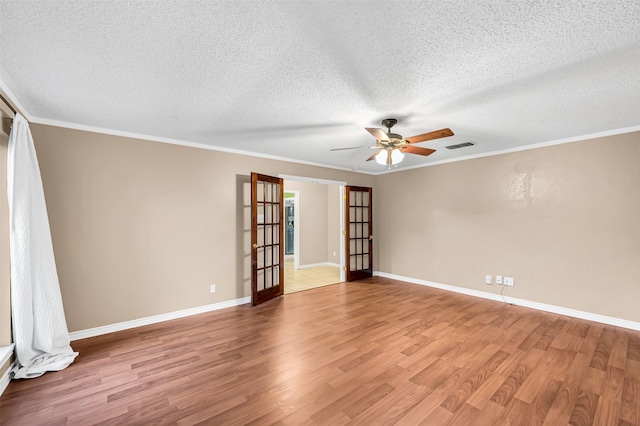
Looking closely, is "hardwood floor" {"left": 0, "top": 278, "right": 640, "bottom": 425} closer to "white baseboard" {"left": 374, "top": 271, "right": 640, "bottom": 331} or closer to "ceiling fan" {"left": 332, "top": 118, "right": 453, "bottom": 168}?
"white baseboard" {"left": 374, "top": 271, "right": 640, "bottom": 331}

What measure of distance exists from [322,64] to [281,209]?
10.3ft

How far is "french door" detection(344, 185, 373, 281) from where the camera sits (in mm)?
6027

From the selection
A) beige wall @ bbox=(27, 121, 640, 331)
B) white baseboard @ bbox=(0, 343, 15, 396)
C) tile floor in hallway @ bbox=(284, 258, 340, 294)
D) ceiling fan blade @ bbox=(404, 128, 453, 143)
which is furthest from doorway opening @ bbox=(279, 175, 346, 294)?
white baseboard @ bbox=(0, 343, 15, 396)

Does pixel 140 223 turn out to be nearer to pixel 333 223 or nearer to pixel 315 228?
pixel 315 228

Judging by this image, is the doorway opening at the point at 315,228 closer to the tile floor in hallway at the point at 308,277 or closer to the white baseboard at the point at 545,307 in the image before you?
the tile floor in hallway at the point at 308,277

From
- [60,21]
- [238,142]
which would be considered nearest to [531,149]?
[238,142]

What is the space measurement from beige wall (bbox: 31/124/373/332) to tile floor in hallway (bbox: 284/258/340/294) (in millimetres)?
1378

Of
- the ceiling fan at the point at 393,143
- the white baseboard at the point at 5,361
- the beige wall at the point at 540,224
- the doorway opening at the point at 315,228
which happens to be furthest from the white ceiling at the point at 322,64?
the doorway opening at the point at 315,228

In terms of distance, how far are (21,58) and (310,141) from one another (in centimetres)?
282

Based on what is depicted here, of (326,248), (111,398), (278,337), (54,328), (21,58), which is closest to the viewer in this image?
(21,58)

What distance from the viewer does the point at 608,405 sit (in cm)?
197

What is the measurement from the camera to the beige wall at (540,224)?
11.2ft

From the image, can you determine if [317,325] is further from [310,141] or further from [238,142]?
[238,142]

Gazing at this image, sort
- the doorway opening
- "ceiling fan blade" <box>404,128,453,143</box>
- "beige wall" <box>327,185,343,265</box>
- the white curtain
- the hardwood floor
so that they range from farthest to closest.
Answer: "beige wall" <box>327,185,343,265</box> → the doorway opening → "ceiling fan blade" <box>404,128,453,143</box> → the white curtain → the hardwood floor
